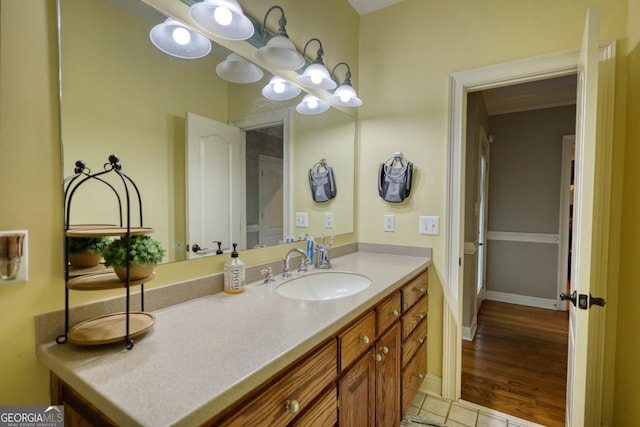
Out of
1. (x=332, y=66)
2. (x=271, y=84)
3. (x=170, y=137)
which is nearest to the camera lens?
(x=170, y=137)

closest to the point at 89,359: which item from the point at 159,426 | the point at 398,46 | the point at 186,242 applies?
the point at 159,426

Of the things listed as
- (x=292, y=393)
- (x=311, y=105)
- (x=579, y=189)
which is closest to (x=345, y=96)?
(x=311, y=105)

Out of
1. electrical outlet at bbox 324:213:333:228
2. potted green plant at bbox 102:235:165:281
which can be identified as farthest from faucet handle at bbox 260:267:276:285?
electrical outlet at bbox 324:213:333:228

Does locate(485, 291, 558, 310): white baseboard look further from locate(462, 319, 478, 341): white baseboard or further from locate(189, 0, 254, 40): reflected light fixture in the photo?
locate(189, 0, 254, 40): reflected light fixture

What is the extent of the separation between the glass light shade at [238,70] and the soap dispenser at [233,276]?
78 centimetres

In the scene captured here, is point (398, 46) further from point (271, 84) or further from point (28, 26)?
point (28, 26)

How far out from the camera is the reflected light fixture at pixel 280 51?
1394 millimetres

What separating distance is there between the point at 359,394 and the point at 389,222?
4.03 ft

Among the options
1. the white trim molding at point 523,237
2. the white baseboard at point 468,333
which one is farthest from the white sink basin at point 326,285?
the white trim molding at point 523,237

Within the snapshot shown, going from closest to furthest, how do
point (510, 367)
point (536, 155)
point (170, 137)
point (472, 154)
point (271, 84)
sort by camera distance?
point (170, 137), point (271, 84), point (510, 367), point (472, 154), point (536, 155)

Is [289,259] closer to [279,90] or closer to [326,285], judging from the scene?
[326,285]

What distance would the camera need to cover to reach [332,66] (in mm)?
2039

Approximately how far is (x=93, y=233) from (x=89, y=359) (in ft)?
0.98

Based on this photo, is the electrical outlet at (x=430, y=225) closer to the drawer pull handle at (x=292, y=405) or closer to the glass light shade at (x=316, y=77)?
the glass light shade at (x=316, y=77)
